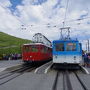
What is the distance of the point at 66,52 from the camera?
20359mm

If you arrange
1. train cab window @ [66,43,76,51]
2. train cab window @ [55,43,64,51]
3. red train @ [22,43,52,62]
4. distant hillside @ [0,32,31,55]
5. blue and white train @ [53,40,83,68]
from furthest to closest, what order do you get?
1. distant hillside @ [0,32,31,55]
2. red train @ [22,43,52,62]
3. train cab window @ [55,43,64,51]
4. train cab window @ [66,43,76,51]
5. blue and white train @ [53,40,83,68]

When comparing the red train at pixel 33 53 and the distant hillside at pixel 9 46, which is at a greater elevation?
the distant hillside at pixel 9 46

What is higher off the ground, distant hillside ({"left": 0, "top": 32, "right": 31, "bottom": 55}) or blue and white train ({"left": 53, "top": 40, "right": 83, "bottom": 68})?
distant hillside ({"left": 0, "top": 32, "right": 31, "bottom": 55})

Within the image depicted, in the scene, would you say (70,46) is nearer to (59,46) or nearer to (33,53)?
(59,46)

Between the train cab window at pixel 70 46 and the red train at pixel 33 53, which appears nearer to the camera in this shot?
the train cab window at pixel 70 46

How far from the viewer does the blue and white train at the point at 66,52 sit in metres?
20.1

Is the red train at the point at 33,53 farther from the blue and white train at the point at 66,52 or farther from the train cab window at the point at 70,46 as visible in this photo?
the train cab window at the point at 70,46

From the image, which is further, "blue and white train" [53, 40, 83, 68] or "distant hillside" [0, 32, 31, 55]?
"distant hillside" [0, 32, 31, 55]

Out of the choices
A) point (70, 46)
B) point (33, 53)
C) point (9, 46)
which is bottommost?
point (33, 53)

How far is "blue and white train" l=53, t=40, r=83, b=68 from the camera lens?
20094 millimetres

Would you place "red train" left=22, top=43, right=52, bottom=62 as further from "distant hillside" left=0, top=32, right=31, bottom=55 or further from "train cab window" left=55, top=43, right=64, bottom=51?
"distant hillside" left=0, top=32, right=31, bottom=55

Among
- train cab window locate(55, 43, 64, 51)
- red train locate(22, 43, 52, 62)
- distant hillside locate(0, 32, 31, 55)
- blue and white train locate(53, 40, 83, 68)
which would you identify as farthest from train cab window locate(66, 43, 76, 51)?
distant hillside locate(0, 32, 31, 55)

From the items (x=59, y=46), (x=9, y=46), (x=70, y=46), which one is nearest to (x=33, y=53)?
(x=59, y=46)

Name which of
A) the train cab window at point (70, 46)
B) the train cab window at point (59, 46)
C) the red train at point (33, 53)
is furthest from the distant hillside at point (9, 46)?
the train cab window at point (70, 46)
